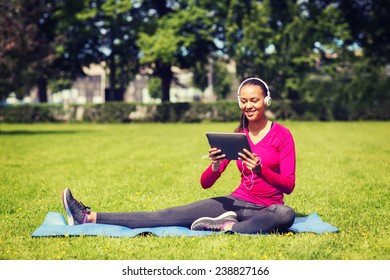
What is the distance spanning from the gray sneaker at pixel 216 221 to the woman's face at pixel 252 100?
1291 mm

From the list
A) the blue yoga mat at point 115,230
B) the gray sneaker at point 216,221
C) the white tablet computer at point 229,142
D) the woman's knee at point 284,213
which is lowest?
the blue yoga mat at point 115,230

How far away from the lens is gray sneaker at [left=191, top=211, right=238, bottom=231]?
6.84 meters

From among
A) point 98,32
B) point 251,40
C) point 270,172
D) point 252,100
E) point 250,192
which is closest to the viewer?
point 270,172

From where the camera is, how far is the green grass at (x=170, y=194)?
6.15 metres

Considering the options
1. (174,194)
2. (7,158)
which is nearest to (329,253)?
(174,194)

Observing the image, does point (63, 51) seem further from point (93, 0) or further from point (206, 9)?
point (206, 9)

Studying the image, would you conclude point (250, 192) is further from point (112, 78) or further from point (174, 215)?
point (112, 78)

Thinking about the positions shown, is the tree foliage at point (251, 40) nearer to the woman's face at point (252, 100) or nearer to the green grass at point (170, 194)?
the green grass at point (170, 194)

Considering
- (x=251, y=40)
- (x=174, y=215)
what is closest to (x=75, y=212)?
(x=174, y=215)

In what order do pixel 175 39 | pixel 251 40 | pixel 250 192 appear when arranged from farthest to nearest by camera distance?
pixel 175 39
pixel 251 40
pixel 250 192

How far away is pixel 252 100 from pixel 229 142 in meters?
0.61

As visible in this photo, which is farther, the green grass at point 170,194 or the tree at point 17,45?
the tree at point 17,45

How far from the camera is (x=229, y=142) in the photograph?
19.9 ft

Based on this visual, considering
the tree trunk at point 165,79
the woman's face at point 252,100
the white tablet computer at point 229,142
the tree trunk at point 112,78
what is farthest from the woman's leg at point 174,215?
the tree trunk at point 112,78
